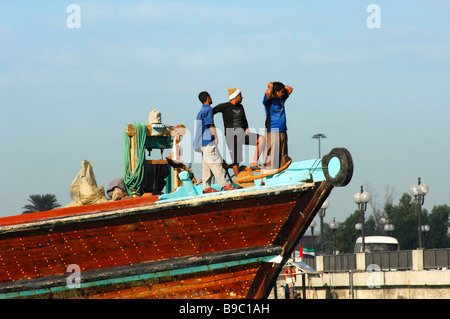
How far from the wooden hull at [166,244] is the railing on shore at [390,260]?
16922 millimetres

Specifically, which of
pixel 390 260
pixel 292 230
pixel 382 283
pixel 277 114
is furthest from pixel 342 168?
pixel 390 260

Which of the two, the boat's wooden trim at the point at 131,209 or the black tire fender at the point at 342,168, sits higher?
the black tire fender at the point at 342,168

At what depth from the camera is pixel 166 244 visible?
1020 cm

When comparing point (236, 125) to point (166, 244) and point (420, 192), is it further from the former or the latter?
point (420, 192)

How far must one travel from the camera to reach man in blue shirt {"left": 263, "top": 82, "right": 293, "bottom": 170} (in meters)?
10.3

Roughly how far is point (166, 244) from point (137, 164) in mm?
2369

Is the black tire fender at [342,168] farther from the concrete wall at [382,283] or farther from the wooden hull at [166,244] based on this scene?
the concrete wall at [382,283]

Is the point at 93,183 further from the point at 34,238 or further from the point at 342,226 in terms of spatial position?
the point at 342,226

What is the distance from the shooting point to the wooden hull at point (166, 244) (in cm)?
1002

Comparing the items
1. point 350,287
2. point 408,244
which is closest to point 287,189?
point 350,287

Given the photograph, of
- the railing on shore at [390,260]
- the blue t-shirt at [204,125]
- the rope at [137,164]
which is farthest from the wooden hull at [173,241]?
the railing on shore at [390,260]

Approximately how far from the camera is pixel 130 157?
40.3 ft

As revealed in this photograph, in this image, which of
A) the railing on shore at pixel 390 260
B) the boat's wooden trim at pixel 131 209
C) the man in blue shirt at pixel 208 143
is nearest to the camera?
the boat's wooden trim at pixel 131 209

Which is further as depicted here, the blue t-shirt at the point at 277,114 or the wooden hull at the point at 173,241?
the blue t-shirt at the point at 277,114
